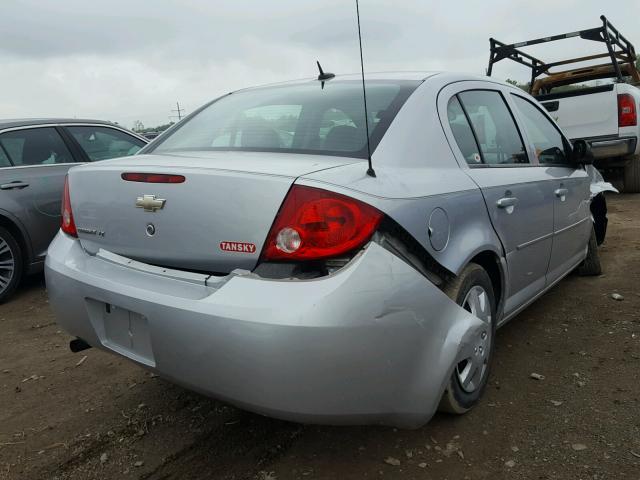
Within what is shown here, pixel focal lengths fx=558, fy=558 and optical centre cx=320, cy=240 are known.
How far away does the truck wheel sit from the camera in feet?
27.6

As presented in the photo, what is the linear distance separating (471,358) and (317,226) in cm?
105

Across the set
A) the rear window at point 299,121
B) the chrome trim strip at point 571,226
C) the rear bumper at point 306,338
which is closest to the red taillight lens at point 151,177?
the rear bumper at point 306,338

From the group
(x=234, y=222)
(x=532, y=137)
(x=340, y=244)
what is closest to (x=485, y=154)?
(x=532, y=137)

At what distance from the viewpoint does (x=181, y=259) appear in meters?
2.05

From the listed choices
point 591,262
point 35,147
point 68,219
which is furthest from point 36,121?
point 591,262

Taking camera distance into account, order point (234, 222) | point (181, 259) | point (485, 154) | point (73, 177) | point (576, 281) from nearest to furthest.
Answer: point (234, 222) < point (181, 259) < point (73, 177) < point (485, 154) < point (576, 281)

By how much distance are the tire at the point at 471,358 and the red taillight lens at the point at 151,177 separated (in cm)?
109

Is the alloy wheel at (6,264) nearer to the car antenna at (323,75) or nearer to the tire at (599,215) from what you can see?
the car antenna at (323,75)

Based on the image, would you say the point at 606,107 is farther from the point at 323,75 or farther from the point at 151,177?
the point at 151,177

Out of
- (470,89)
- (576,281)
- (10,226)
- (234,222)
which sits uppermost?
(470,89)

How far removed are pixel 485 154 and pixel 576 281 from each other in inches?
87.4

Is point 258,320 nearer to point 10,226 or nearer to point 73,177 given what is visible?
point 73,177

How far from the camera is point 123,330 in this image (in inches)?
84.7

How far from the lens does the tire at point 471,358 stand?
7.47 feet
